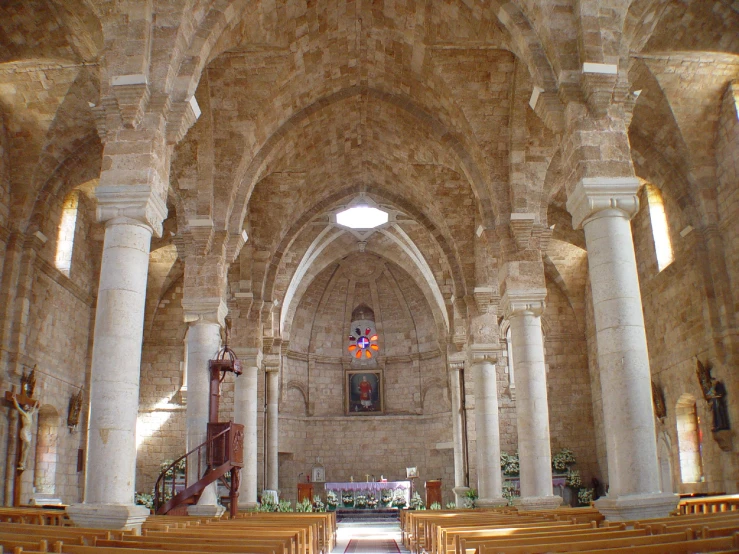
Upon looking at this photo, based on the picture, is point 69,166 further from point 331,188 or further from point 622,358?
point 622,358

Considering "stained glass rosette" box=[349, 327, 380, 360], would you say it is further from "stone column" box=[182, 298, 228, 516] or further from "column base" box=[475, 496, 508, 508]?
"stone column" box=[182, 298, 228, 516]

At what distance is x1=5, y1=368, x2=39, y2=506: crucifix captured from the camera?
1606 centimetres

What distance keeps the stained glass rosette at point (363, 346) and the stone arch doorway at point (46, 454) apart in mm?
14196

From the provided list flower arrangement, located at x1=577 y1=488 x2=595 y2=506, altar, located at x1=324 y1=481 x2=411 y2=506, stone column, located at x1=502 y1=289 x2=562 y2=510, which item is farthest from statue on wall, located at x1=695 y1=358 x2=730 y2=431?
altar, located at x1=324 y1=481 x2=411 y2=506

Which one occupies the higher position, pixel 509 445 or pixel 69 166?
pixel 69 166

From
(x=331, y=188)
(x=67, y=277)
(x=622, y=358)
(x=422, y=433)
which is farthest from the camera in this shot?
(x=422, y=433)

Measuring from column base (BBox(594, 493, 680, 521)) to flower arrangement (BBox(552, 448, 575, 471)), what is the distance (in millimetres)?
16466

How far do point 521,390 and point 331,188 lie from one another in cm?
991

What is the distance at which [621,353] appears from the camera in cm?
888

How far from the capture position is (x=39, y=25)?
14008 millimetres

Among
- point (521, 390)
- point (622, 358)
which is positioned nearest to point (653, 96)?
point (521, 390)

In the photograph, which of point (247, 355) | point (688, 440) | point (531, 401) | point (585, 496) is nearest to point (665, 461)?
point (688, 440)

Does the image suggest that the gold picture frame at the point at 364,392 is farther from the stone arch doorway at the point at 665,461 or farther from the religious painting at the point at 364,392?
the stone arch doorway at the point at 665,461

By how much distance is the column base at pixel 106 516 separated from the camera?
27.0 ft
